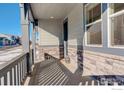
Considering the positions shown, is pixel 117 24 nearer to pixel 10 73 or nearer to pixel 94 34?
pixel 94 34

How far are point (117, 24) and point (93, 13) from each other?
176 cm

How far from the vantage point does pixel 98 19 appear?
195 inches

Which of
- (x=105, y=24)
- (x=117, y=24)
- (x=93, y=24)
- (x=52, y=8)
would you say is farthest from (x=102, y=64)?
(x=52, y=8)

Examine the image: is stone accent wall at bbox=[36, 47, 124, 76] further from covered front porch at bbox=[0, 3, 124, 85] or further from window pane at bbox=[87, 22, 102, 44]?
window pane at bbox=[87, 22, 102, 44]

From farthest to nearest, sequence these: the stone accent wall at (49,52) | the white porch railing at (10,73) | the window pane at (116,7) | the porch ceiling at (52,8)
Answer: the stone accent wall at (49,52) → the porch ceiling at (52,8) → the window pane at (116,7) → the white porch railing at (10,73)

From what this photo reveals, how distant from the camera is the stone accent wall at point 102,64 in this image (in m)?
3.64

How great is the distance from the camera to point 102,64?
14.8ft

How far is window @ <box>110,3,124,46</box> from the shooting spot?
3641 mm

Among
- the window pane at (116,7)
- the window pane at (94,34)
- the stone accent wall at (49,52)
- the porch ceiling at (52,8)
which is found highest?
the porch ceiling at (52,8)

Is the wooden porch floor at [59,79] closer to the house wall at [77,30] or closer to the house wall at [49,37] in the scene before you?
the house wall at [77,30]

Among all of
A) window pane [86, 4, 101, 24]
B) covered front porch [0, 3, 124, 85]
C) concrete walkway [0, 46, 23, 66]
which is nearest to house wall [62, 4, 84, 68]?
covered front porch [0, 3, 124, 85]

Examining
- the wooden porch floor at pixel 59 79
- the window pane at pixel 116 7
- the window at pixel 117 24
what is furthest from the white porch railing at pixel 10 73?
the window pane at pixel 116 7

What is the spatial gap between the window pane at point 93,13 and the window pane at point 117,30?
3.26ft

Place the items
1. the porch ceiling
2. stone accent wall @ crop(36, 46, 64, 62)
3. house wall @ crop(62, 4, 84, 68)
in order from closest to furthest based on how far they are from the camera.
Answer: house wall @ crop(62, 4, 84, 68), the porch ceiling, stone accent wall @ crop(36, 46, 64, 62)
